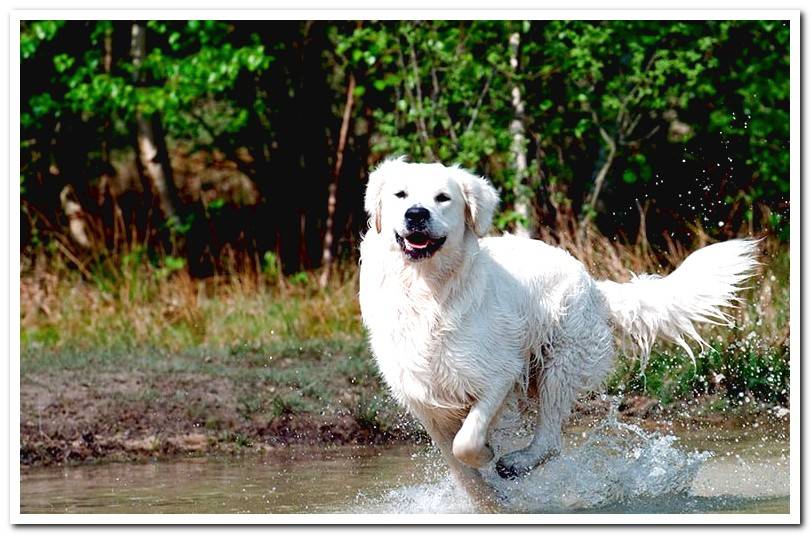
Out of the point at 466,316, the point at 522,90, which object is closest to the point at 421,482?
the point at 466,316

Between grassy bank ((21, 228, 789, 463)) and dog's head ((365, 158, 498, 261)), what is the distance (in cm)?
231

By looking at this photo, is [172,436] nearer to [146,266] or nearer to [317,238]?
[146,266]

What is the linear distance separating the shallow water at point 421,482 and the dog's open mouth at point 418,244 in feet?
3.98

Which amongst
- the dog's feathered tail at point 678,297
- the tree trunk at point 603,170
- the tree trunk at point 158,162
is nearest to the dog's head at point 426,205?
the dog's feathered tail at point 678,297

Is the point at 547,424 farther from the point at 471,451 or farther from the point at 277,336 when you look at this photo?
the point at 277,336

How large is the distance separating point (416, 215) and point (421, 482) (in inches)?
89.0

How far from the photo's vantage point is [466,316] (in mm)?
5855

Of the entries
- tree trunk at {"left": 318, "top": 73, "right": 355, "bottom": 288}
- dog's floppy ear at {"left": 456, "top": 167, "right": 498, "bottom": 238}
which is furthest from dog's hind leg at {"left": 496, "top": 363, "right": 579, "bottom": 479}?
tree trunk at {"left": 318, "top": 73, "right": 355, "bottom": 288}

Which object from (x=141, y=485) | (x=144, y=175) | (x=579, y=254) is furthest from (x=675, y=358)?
(x=144, y=175)

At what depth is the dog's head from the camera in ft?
18.2

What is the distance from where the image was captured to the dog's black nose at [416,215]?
549 centimetres

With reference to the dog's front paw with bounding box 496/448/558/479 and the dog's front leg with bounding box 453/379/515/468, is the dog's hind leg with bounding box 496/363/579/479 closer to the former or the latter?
the dog's front paw with bounding box 496/448/558/479

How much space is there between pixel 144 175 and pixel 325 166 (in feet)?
7.71
